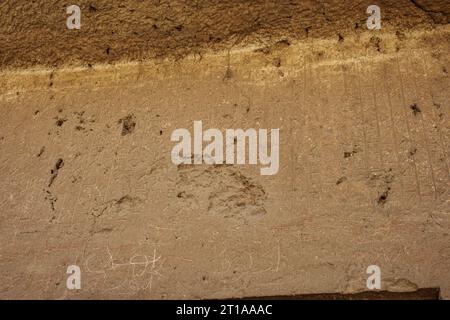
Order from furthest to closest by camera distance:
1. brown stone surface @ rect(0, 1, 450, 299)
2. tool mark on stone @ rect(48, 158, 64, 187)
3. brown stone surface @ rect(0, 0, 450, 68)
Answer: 1. tool mark on stone @ rect(48, 158, 64, 187)
2. brown stone surface @ rect(0, 0, 450, 68)
3. brown stone surface @ rect(0, 1, 450, 299)

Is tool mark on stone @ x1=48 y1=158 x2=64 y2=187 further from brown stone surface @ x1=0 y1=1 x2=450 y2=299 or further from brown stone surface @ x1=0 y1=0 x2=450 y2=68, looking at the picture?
brown stone surface @ x1=0 y1=0 x2=450 y2=68

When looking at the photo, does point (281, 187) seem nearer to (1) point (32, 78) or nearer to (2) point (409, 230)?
(2) point (409, 230)

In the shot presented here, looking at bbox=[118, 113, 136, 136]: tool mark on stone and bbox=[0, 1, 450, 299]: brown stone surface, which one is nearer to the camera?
bbox=[0, 1, 450, 299]: brown stone surface

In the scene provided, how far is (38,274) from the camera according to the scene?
9.03 feet

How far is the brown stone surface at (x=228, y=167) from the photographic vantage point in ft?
8.41

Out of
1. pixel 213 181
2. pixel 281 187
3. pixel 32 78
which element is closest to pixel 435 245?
pixel 281 187

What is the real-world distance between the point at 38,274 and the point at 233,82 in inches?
58.7

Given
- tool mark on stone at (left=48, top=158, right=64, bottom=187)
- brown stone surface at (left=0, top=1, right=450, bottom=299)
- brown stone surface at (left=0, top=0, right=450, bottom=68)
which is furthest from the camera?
tool mark on stone at (left=48, top=158, right=64, bottom=187)

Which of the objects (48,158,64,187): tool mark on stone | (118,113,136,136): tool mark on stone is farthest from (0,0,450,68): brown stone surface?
(48,158,64,187): tool mark on stone

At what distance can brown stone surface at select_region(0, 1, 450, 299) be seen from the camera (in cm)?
256

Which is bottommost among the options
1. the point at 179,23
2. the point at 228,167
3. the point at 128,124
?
the point at 228,167

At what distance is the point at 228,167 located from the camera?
2.84 metres

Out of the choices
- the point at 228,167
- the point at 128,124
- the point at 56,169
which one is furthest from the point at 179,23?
the point at 56,169

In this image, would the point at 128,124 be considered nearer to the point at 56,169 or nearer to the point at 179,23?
the point at 56,169
